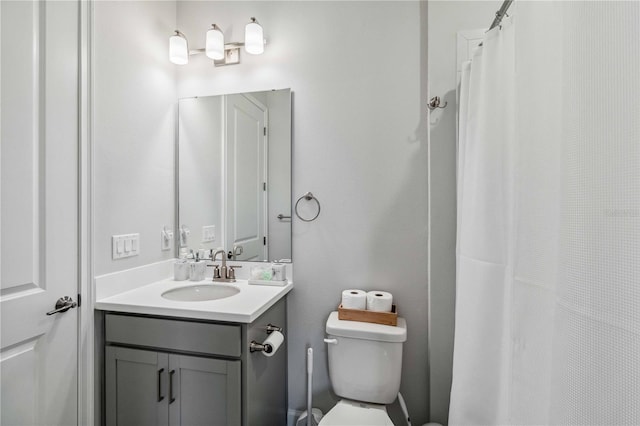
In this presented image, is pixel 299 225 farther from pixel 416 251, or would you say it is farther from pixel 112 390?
pixel 112 390

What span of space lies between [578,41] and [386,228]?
1.14 m

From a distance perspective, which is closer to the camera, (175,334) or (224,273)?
(175,334)

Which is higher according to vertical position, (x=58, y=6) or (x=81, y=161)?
(x=58, y=6)

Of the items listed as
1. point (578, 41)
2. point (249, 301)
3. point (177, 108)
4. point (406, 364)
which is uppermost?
point (177, 108)

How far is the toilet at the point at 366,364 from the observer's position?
136 cm

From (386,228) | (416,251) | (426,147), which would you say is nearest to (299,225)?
(386,228)

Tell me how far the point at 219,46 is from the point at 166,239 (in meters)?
1.20

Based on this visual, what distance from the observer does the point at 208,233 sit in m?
1.80

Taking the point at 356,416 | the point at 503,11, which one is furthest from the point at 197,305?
the point at 503,11

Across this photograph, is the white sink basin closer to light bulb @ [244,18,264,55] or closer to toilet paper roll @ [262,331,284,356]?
toilet paper roll @ [262,331,284,356]

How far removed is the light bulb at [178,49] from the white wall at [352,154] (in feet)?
1.08

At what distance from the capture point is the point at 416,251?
5.09 feet

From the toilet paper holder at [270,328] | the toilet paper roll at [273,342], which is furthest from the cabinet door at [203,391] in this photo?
the toilet paper holder at [270,328]

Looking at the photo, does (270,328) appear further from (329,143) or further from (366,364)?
(329,143)
